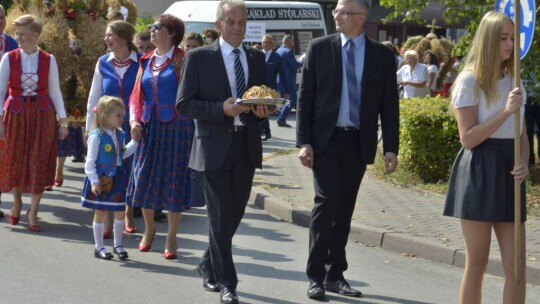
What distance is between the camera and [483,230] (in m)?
5.52

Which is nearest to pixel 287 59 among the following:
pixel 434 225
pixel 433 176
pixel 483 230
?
pixel 433 176

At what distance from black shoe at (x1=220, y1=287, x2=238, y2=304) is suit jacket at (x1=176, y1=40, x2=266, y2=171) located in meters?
0.80

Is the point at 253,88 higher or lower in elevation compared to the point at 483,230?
higher

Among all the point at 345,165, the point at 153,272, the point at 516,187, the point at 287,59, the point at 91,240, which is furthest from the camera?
the point at 287,59

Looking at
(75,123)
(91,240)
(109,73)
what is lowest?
(91,240)

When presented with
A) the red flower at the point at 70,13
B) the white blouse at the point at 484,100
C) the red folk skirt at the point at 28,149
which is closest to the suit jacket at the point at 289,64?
the red flower at the point at 70,13

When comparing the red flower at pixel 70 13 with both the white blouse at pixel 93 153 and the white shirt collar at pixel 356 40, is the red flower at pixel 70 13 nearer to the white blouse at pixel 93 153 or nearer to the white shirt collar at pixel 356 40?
the white blouse at pixel 93 153

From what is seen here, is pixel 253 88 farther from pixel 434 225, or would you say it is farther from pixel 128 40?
pixel 434 225

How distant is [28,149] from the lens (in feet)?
31.7

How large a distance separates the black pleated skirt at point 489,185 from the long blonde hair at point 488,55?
0.26m

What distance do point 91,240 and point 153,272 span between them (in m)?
1.43

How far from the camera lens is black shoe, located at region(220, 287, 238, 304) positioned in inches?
260

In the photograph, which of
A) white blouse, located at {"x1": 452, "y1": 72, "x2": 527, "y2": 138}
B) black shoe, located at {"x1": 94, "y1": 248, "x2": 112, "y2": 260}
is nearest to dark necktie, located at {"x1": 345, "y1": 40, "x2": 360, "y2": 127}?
white blouse, located at {"x1": 452, "y1": 72, "x2": 527, "y2": 138}

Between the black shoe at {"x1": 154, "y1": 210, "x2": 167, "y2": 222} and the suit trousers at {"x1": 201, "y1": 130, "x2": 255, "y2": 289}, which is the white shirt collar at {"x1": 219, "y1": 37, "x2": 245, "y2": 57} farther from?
the black shoe at {"x1": 154, "y1": 210, "x2": 167, "y2": 222}
